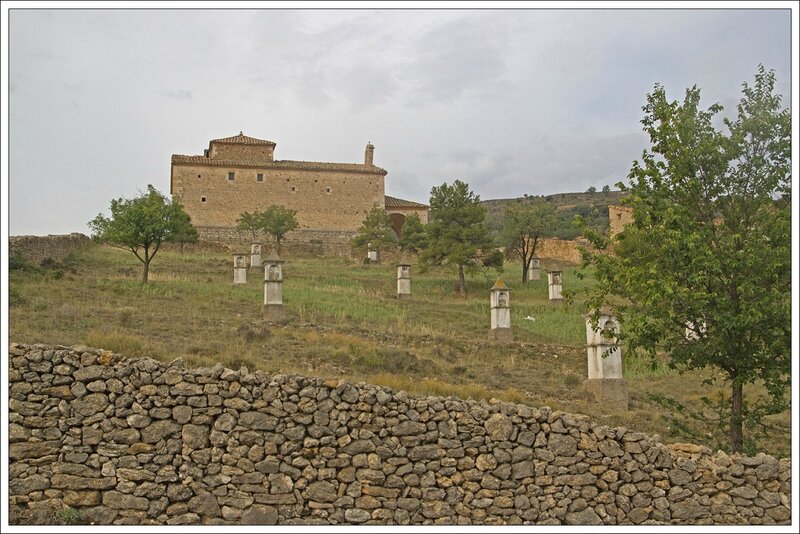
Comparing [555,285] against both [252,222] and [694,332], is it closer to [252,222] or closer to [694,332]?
[694,332]

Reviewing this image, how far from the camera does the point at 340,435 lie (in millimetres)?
7992

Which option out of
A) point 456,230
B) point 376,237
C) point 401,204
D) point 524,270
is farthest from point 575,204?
point 456,230

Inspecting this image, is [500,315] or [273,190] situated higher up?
[273,190]

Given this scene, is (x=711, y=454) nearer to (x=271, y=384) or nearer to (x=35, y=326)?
(x=271, y=384)

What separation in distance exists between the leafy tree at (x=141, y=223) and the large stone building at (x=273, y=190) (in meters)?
21.0

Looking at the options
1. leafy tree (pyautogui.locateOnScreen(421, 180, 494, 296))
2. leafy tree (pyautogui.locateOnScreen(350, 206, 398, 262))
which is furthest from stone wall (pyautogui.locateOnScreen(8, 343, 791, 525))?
leafy tree (pyautogui.locateOnScreen(350, 206, 398, 262))

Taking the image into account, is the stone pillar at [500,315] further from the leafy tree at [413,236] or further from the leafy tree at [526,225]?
the leafy tree at [413,236]

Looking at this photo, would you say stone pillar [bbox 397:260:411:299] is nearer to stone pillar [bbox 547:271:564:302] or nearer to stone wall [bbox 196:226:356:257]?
stone pillar [bbox 547:271:564:302]

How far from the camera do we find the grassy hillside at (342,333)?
37.1ft

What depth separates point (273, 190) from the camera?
48.0 m

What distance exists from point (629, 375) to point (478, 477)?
8.81 m

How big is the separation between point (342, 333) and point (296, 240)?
3152 centimetres

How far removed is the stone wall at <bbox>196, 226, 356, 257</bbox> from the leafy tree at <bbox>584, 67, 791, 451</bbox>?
3357 centimetres

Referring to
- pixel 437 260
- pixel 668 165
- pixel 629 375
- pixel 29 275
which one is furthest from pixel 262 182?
pixel 668 165
